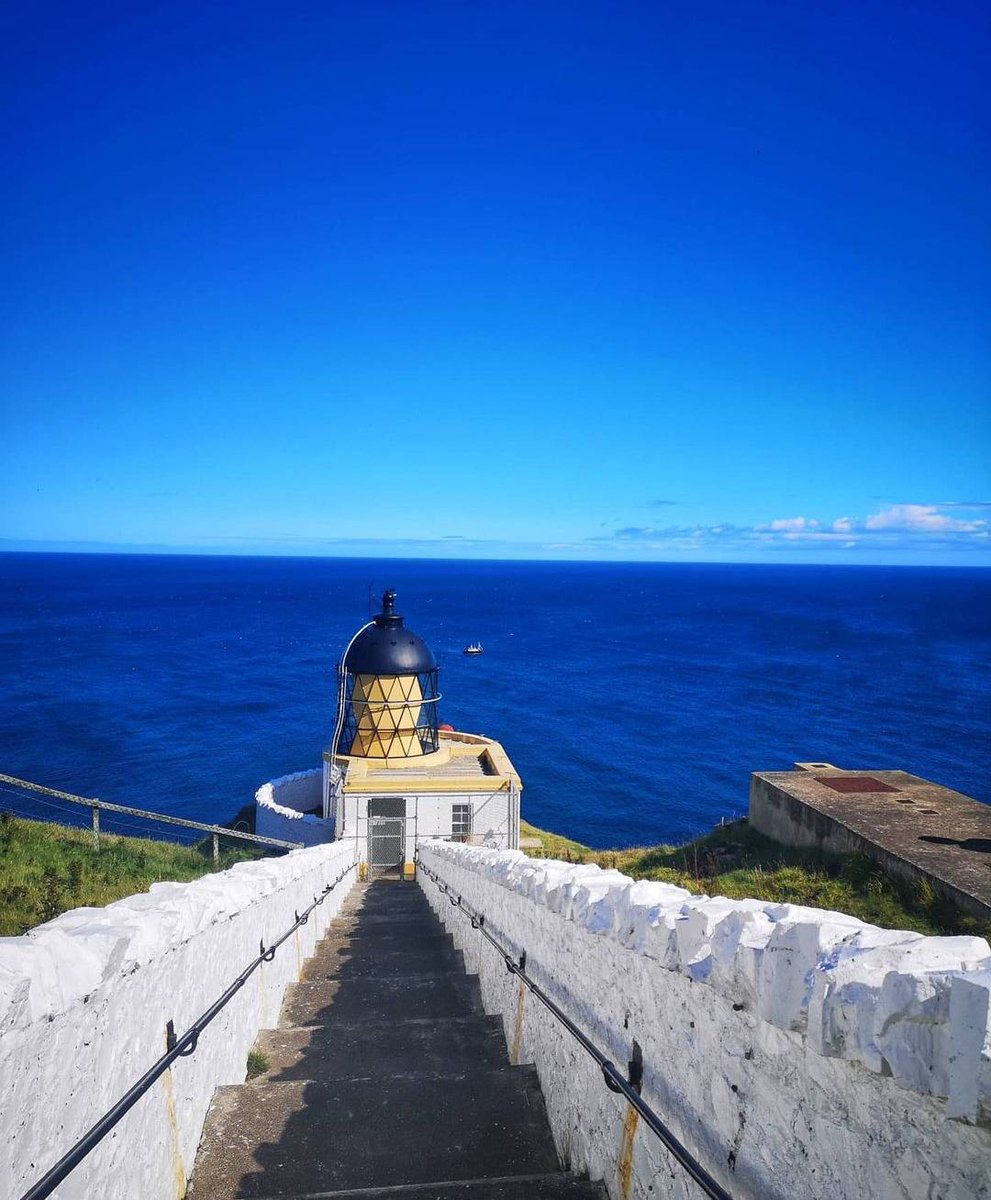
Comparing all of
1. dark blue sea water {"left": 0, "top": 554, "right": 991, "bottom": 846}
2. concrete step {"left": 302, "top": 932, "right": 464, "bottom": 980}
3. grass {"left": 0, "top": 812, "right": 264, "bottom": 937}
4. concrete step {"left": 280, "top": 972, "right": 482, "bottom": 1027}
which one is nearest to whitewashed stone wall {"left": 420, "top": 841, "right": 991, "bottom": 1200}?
concrete step {"left": 280, "top": 972, "right": 482, "bottom": 1027}

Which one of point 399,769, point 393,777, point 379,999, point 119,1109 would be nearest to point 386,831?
point 393,777

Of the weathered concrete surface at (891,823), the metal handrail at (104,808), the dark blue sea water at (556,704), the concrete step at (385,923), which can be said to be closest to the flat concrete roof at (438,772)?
the metal handrail at (104,808)

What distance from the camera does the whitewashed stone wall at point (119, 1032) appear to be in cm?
229

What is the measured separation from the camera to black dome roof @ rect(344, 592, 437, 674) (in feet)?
81.7

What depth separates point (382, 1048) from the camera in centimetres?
540

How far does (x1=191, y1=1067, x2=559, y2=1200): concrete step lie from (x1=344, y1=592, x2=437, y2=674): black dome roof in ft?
66.6

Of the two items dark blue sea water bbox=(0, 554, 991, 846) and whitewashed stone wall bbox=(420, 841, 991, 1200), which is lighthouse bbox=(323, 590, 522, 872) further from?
whitewashed stone wall bbox=(420, 841, 991, 1200)

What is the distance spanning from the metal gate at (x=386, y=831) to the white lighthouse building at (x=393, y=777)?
3 centimetres

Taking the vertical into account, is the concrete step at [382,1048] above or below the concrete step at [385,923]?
above

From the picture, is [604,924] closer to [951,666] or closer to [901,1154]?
[901,1154]

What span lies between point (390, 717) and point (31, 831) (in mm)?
11709

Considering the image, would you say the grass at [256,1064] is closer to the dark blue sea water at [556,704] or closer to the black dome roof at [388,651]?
the black dome roof at [388,651]

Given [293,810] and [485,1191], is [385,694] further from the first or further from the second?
[485,1191]

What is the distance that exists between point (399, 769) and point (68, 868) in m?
13.9
